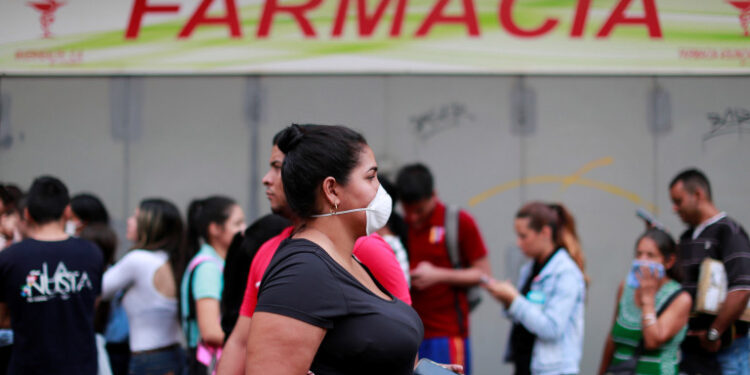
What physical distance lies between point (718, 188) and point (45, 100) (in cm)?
600

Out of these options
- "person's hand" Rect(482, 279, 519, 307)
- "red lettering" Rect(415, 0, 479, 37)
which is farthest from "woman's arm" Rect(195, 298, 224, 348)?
"red lettering" Rect(415, 0, 479, 37)

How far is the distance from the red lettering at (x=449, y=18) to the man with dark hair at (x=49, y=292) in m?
3.53

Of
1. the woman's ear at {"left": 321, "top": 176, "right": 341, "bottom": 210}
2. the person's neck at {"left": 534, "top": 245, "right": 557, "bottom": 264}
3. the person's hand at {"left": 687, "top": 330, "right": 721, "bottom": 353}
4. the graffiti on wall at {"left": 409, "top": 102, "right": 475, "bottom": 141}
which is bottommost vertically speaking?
the person's hand at {"left": 687, "top": 330, "right": 721, "bottom": 353}

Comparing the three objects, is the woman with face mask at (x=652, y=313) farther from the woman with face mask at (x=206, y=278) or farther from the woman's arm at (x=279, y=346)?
the woman's arm at (x=279, y=346)

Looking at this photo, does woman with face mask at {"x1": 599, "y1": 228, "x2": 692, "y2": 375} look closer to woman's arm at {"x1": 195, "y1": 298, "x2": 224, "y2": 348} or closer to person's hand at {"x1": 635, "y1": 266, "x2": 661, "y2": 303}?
person's hand at {"x1": 635, "y1": 266, "x2": 661, "y2": 303}

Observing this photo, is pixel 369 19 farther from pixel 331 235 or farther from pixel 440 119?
pixel 331 235

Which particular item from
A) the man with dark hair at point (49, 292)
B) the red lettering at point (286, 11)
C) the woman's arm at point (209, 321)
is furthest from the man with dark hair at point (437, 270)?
the red lettering at point (286, 11)

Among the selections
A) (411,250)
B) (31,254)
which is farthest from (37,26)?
(411,250)

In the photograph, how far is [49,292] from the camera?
12.4 feet

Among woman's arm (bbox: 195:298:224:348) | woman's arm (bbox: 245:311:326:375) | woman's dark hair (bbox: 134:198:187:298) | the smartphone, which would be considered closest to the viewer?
woman's arm (bbox: 245:311:326:375)

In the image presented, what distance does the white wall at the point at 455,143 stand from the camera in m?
6.32

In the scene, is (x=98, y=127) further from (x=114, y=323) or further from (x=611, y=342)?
(x=611, y=342)

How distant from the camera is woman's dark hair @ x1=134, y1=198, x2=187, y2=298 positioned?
4.49 meters

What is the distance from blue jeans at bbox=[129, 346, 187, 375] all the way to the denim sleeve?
79.7 inches
